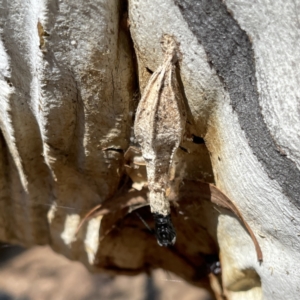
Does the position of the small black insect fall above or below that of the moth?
below

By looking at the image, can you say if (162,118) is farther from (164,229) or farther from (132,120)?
(164,229)

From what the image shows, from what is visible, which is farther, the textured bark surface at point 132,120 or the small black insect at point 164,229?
the small black insect at point 164,229

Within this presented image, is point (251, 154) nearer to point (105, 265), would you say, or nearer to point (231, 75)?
point (231, 75)

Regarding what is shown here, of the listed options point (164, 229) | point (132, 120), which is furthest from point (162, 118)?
point (164, 229)

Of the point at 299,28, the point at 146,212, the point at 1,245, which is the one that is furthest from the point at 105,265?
the point at 299,28

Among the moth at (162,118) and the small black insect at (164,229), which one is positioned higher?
the moth at (162,118)
